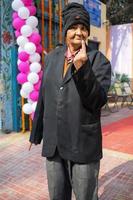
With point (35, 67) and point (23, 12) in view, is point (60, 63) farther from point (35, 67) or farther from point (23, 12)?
point (23, 12)

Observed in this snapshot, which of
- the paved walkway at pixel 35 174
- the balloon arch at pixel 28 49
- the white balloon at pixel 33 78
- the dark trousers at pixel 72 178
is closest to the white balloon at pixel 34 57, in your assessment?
the balloon arch at pixel 28 49

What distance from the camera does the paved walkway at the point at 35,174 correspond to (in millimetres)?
3822

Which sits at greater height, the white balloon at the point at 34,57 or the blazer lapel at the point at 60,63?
the white balloon at the point at 34,57

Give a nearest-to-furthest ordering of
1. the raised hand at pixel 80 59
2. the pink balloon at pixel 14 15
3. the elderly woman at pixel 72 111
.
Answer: the raised hand at pixel 80 59 → the elderly woman at pixel 72 111 → the pink balloon at pixel 14 15

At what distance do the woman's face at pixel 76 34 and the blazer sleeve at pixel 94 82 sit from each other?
5.6 inches

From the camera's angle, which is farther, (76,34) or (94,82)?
(76,34)

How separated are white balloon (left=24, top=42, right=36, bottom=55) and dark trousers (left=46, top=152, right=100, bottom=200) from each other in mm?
3666

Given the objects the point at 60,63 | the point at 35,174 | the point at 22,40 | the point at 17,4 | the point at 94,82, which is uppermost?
the point at 17,4

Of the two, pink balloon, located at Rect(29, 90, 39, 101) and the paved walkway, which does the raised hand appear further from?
pink balloon, located at Rect(29, 90, 39, 101)

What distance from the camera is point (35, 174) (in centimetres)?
443

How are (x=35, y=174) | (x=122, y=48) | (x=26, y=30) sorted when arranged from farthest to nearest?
(x=122, y=48)
(x=26, y=30)
(x=35, y=174)

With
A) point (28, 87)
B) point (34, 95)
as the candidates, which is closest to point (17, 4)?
point (28, 87)

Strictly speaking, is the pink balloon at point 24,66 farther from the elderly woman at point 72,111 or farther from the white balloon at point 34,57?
the elderly woman at point 72,111

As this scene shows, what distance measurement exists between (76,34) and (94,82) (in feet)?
1.14
